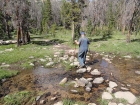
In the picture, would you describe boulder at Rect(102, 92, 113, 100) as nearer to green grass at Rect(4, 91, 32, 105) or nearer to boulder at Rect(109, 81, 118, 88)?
boulder at Rect(109, 81, 118, 88)

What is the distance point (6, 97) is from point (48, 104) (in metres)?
1.85

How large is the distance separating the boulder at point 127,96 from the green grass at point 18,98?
3705 mm

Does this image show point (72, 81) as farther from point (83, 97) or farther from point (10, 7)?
point (10, 7)

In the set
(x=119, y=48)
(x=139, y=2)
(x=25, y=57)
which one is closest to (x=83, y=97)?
(x=25, y=57)

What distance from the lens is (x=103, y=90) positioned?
773cm

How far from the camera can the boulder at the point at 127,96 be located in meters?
6.70

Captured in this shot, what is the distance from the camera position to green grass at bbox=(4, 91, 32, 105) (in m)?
6.62

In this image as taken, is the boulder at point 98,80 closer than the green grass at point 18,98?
No

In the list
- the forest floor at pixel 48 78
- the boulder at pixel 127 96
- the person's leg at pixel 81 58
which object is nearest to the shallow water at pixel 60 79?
the forest floor at pixel 48 78

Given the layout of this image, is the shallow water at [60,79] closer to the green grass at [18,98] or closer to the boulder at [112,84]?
the boulder at [112,84]

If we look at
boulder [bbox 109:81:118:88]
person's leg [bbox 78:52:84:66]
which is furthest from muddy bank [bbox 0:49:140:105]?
person's leg [bbox 78:52:84:66]

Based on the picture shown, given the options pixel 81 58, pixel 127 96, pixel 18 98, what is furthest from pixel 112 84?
pixel 18 98

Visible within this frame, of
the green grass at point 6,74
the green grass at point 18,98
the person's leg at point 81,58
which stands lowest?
the green grass at point 18,98

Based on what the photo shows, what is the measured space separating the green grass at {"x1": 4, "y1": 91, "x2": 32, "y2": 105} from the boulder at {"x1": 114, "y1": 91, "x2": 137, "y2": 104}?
3.71 meters
